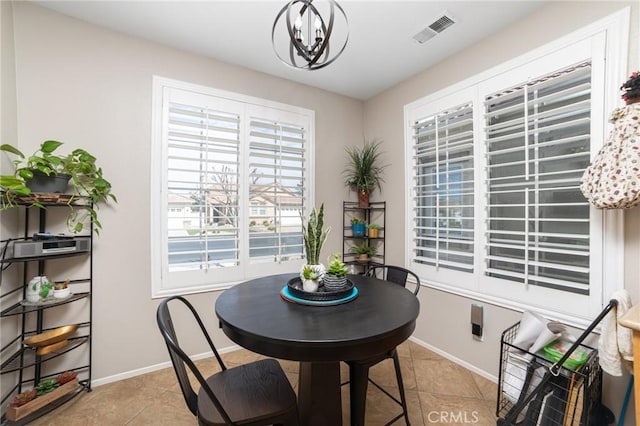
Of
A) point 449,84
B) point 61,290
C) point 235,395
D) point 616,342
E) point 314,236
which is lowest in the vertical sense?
point 235,395

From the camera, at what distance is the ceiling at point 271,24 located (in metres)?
1.93

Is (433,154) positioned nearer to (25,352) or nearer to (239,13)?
(239,13)

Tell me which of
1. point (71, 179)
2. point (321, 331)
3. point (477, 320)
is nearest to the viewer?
point (321, 331)

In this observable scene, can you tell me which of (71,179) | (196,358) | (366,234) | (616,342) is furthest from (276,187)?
(616,342)

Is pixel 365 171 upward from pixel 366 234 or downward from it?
upward

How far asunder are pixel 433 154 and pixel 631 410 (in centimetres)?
212

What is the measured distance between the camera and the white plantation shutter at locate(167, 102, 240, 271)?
238 centimetres

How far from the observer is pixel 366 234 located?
330cm

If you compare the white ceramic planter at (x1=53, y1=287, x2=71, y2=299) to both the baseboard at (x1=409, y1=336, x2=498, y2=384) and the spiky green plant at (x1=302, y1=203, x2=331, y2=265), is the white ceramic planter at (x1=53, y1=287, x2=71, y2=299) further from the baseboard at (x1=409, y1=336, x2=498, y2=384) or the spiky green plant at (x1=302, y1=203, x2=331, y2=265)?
the baseboard at (x1=409, y1=336, x2=498, y2=384)

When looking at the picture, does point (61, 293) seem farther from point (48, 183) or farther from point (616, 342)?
point (616, 342)

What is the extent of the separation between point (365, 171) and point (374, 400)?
2.24 meters

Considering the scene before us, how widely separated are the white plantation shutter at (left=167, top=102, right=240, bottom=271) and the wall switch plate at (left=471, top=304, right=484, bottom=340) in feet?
7.14

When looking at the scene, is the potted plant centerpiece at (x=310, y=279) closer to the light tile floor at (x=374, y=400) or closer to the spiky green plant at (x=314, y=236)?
the spiky green plant at (x=314, y=236)

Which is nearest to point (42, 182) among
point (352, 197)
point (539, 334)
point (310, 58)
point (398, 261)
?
point (310, 58)
